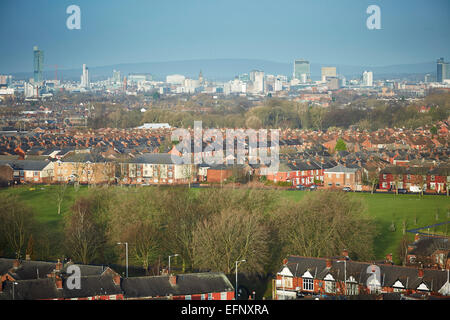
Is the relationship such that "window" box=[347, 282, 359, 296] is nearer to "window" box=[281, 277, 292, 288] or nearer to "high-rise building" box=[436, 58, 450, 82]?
"window" box=[281, 277, 292, 288]

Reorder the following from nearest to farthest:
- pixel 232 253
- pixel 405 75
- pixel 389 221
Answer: pixel 232 253
pixel 389 221
pixel 405 75

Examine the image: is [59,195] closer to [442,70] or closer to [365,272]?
[365,272]

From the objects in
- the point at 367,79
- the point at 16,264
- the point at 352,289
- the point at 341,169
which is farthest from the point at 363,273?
the point at 367,79
